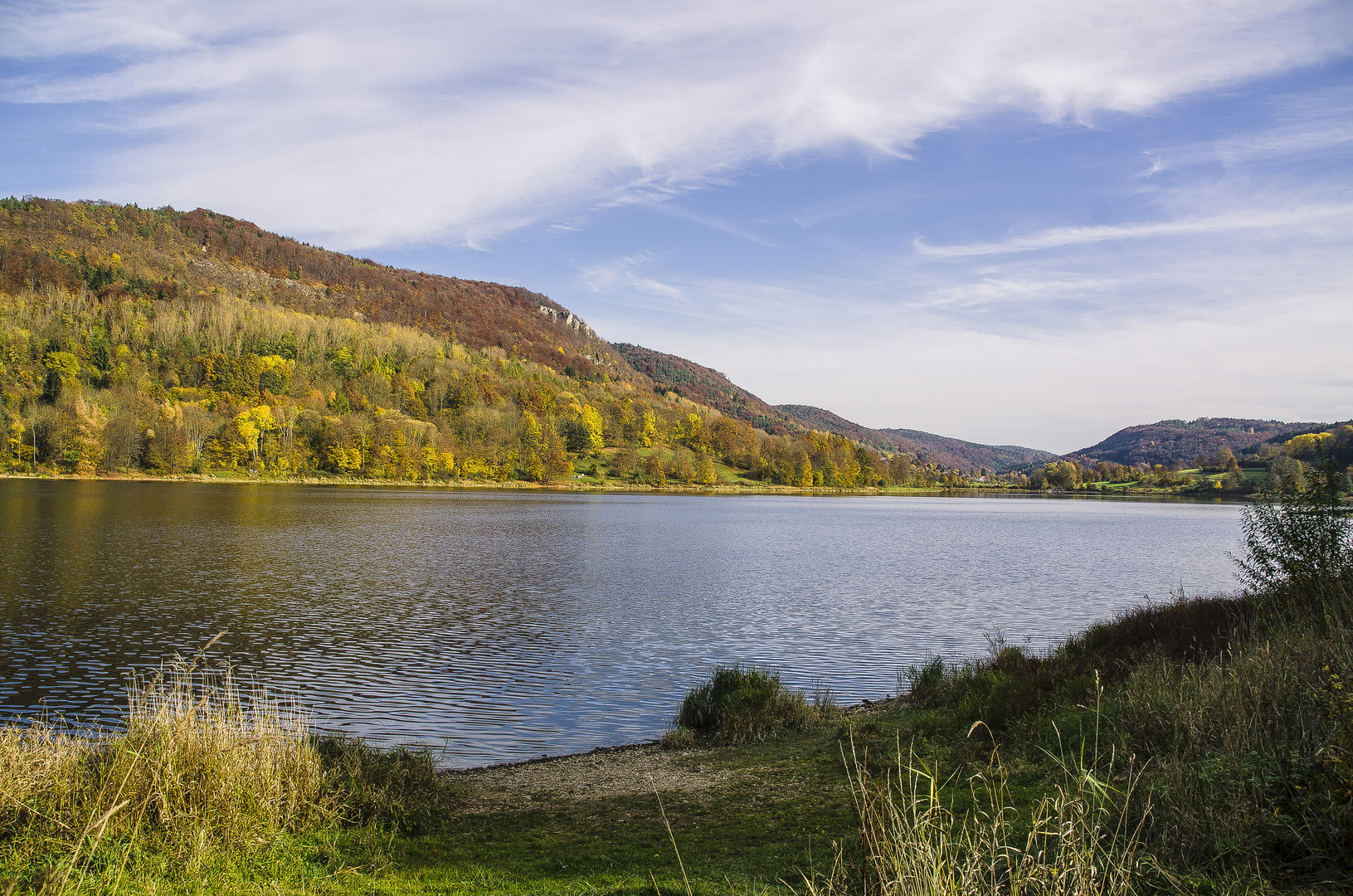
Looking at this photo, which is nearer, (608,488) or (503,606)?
(503,606)

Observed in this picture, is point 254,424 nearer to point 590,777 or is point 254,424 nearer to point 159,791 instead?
point 590,777

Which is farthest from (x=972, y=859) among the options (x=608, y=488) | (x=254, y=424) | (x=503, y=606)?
(x=608, y=488)

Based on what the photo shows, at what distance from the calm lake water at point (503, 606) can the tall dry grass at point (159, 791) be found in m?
4.09

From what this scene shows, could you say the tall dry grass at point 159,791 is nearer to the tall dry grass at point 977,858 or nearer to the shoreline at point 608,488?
the tall dry grass at point 977,858

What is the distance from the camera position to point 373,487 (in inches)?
3981

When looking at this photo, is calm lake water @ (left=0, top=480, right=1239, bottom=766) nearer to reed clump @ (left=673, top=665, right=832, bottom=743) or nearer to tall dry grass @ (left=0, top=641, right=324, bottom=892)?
reed clump @ (left=673, top=665, right=832, bottom=743)

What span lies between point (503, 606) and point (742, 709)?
1307cm

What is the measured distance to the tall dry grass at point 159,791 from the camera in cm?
596

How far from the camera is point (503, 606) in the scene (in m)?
23.0

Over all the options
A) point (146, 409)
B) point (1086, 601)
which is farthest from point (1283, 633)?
point (146, 409)

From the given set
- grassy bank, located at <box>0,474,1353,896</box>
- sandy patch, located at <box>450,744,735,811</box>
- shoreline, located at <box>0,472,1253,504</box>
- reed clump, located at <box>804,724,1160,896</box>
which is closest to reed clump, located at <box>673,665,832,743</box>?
grassy bank, located at <box>0,474,1353,896</box>

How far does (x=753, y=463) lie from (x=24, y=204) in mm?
185235

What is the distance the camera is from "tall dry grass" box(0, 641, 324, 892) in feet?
19.6

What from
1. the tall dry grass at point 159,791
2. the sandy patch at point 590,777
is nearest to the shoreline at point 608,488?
the sandy patch at point 590,777
